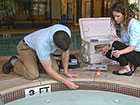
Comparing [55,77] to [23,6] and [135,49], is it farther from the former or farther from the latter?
[23,6]

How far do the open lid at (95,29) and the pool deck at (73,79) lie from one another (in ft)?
3.31

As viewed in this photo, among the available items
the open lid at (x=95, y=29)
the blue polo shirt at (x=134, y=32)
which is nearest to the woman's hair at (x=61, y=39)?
the blue polo shirt at (x=134, y=32)

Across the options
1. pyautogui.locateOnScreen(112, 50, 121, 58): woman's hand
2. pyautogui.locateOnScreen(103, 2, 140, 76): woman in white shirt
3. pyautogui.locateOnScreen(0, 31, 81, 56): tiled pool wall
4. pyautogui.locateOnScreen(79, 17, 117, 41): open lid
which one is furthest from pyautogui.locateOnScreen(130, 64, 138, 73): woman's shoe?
pyautogui.locateOnScreen(0, 31, 81, 56): tiled pool wall

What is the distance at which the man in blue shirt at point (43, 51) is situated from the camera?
12.9 feet

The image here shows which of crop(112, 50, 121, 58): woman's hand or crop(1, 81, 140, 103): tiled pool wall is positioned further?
crop(112, 50, 121, 58): woman's hand

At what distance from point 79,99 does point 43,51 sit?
2.26 ft

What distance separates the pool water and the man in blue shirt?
0.18m

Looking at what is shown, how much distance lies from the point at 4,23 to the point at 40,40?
38.6 ft

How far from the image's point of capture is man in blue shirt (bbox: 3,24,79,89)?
394cm

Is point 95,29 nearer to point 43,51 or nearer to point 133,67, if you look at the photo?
point 133,67

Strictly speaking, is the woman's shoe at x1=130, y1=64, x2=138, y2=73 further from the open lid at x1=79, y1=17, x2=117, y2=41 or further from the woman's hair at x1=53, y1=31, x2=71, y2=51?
the woman's hair at x1=53, y1=31, x2=71, y2=51

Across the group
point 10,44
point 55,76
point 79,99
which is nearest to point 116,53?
point 55,76

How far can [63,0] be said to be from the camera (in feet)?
56.4

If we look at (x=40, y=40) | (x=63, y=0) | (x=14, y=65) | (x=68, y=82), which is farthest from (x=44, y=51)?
(x=63, y=0)
